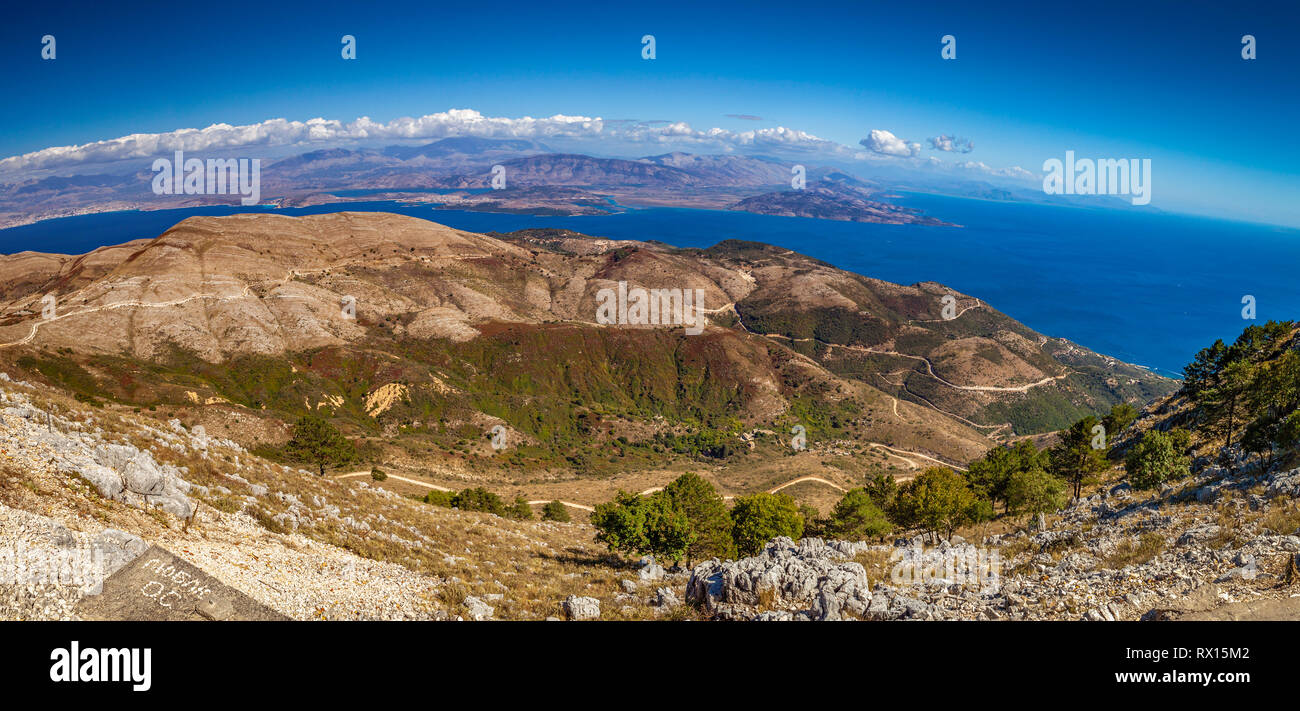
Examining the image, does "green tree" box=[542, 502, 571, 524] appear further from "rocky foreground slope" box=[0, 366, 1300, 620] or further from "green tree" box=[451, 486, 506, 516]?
"rocky foreground slope" box=[0, 366, 1300, 620]

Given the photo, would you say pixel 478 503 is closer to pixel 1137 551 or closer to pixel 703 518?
pixel 703 518

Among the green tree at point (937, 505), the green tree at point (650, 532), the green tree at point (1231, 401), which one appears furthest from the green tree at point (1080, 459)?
the green tree at point (650, 532)

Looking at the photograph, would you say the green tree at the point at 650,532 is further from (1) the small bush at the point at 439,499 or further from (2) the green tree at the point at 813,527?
(1) the small bush at the point at 439,499

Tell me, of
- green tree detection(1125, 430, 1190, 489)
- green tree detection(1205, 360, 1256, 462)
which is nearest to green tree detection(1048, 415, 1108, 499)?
green tree detection(1205, 360, 1256, 462)

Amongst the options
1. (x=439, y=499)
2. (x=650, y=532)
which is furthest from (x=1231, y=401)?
(x=439, y=499)

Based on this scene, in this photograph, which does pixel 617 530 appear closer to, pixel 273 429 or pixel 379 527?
pixel 379 527
